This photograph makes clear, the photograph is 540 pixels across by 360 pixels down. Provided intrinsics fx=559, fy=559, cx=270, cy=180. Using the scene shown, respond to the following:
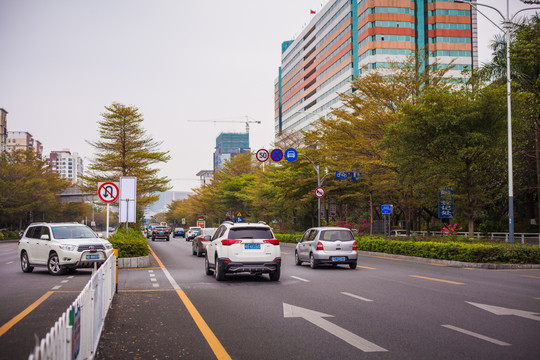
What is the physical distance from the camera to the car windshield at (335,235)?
2029cm

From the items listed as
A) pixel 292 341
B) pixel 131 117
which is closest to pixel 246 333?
pixel 292 341

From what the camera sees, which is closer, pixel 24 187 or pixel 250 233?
pixel 250 233

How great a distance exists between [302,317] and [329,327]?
106cm

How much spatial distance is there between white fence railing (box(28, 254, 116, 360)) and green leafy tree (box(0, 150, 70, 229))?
71.6m

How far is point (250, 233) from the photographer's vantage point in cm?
1608

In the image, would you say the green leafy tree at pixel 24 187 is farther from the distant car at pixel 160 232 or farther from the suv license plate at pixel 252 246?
the suv license plate at pixel 252 246

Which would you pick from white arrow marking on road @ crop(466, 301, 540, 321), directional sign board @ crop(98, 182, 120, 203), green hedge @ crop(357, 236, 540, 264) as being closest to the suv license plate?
directional sign board @ crop(98, 182, 120, 203)

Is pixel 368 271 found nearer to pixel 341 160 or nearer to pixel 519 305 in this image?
pixel 519 305

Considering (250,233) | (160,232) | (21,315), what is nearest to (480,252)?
(250,233)

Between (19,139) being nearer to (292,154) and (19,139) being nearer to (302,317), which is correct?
(292,154)

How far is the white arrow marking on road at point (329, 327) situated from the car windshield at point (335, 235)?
30.8 feet

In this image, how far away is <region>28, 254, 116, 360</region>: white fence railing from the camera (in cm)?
355

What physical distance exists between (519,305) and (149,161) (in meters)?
53.5

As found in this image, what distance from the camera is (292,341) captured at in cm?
750
